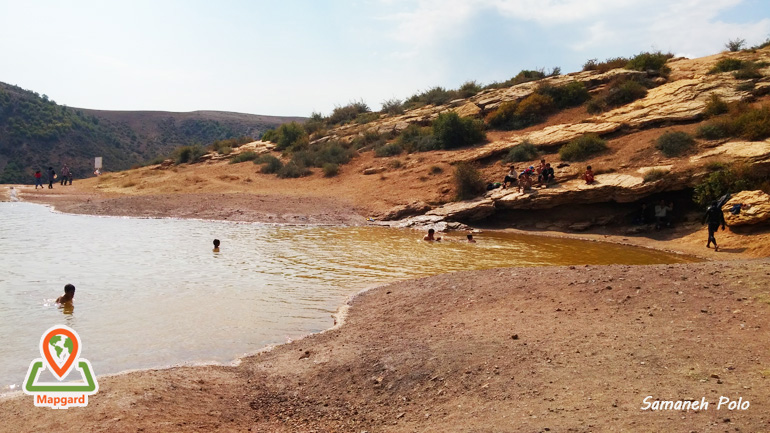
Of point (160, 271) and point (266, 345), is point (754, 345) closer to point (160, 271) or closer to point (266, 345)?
point (266, 345)

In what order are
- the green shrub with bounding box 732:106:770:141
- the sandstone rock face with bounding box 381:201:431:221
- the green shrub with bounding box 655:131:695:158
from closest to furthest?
the green shrub with bounding box 732:106:770:141, the green shrub with bounding box 655:131:695:158, the sandstone rock face with bounding box 381:201:431:221

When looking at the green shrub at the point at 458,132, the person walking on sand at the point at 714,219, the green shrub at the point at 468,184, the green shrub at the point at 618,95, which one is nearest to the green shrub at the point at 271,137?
the green shrub at the point at 458,132

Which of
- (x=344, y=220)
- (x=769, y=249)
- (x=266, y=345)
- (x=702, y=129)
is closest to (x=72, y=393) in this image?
(x=266, y=345)

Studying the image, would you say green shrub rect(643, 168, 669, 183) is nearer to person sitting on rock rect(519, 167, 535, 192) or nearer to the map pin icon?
person sitting on rock rect(519, 167, 535, 192)

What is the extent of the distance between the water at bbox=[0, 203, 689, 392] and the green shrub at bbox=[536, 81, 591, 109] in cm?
1529

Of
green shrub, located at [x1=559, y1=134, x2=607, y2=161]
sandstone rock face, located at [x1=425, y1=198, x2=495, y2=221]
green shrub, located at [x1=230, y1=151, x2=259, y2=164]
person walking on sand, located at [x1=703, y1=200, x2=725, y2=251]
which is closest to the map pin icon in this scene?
person walking on sand, located at [x1=703, y1=200, x2=725, y2=251]

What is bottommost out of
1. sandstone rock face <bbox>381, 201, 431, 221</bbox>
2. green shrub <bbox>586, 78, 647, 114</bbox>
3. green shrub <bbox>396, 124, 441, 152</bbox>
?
sandstone rock face <bbox>381, 201, 431, 221</bbox>

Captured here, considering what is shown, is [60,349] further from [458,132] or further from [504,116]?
[504,116]

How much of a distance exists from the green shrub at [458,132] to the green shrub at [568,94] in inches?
211

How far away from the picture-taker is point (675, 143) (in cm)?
2164

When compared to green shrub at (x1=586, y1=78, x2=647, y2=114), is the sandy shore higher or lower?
lower

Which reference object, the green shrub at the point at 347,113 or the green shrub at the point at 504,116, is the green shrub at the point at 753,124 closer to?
the green shrub at the point at 504,116

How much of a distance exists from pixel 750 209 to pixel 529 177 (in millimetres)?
8357

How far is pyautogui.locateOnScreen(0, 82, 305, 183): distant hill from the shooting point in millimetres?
59500
